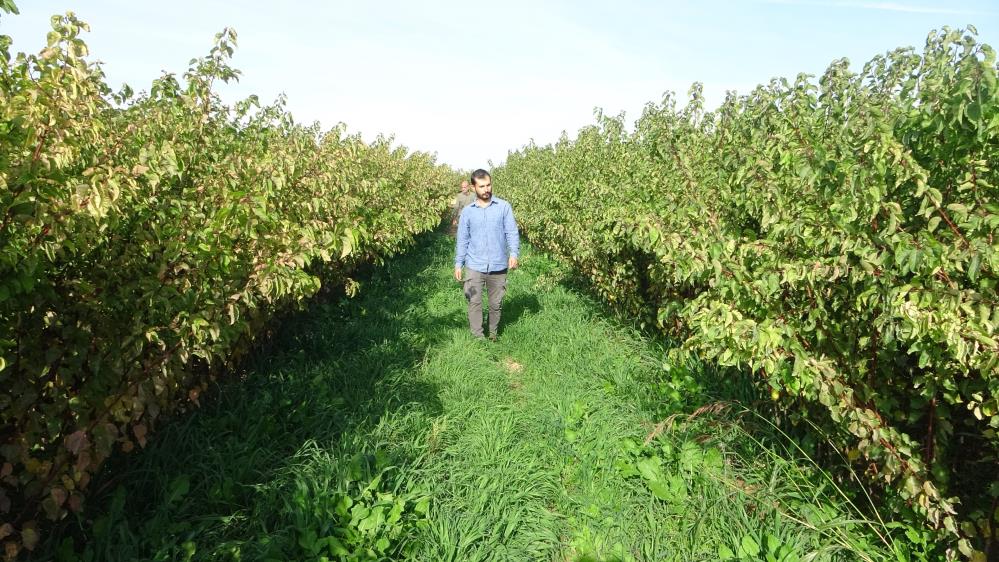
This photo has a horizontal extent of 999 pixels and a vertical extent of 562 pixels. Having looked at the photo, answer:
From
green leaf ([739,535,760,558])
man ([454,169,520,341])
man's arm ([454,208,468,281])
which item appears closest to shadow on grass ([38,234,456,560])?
man ([454,169,520,341])

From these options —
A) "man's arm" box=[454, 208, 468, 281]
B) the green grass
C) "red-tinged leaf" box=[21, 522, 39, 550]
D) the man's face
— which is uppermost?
the man's face

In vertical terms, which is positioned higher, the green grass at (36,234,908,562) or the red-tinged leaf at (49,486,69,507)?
the red-tinged leaf at (49,486,69,507)

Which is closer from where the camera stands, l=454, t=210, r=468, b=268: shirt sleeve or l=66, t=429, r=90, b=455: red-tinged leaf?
l=66, t=429, r=90, b=455: red-tinged leaf

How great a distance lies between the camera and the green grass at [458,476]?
8.68 feet

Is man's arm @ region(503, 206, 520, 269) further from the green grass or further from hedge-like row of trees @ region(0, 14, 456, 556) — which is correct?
hedge-like row of trees @ region(0, 14, 456, 556)

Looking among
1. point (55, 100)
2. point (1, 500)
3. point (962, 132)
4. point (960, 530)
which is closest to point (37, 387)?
point (1, 500)

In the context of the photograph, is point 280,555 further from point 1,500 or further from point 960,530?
point 960,530

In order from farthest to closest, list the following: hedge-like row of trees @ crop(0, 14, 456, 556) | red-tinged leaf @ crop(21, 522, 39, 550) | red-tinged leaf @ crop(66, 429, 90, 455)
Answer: red-tinged leaf @ crop(66, 429, 90, 455) < red-tinged leaf @ crop(21, 522, 39, 550) < hedge-like row of trees @ crop(0, 14, 456, 556)

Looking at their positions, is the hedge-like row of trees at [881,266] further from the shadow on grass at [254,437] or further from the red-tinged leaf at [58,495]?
the red-tinged leaf at [58,495]

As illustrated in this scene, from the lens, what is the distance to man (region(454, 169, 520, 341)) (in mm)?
6047

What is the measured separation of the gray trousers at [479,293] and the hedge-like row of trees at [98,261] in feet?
9.55

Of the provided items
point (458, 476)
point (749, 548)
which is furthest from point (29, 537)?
point (749, 548)

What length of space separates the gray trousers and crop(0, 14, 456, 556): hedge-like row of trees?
9.55 ft

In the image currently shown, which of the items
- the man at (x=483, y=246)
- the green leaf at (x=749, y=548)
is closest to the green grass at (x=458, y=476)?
the green leaf at (x=749, y=548)
